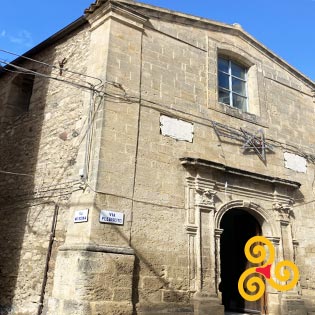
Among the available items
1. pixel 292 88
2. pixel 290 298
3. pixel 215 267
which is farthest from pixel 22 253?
pixel 292 88

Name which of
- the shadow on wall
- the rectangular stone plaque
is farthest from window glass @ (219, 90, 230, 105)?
the rectangular stone plaque

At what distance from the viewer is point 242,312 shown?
7617mm

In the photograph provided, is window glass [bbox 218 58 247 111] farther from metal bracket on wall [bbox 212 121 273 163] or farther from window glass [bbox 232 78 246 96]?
metal bracket on wall [bbox 212 121 273 163]

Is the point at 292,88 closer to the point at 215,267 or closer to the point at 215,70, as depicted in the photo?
the point at 215,70

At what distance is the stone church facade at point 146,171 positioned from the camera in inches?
227

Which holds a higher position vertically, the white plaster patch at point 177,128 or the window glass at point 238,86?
the window glass at point 238,86

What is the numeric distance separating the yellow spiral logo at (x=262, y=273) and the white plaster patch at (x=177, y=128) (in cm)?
237

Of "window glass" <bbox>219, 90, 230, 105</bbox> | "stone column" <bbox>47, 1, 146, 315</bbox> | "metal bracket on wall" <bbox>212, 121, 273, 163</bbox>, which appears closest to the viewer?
"stone column" <bbox>47, 1, 146, 315</bbox>

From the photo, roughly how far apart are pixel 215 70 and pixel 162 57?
4.58 ft

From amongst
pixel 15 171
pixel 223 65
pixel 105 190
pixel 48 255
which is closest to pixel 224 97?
pixel 223 65

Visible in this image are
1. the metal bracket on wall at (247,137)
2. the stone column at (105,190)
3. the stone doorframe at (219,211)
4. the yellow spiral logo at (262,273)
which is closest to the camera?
the stone column at (105,190)

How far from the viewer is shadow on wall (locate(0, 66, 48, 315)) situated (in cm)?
669

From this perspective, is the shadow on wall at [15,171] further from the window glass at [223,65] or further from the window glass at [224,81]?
the window glass at [223,65]

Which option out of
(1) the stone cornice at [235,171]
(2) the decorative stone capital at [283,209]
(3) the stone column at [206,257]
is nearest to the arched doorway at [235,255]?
(2) the decorative stone capital at [283,209]
